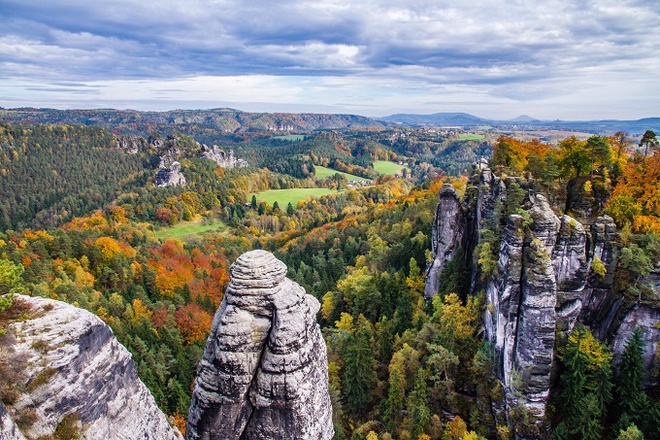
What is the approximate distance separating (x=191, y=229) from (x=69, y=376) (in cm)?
13187

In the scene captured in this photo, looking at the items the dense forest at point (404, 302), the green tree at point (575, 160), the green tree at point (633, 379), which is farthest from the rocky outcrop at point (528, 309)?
the green tree at point (575, 160)

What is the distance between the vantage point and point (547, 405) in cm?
2742

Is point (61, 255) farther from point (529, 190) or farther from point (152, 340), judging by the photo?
point (529, 190)

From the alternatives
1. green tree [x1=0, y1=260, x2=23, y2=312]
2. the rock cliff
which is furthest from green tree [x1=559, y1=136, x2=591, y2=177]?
green tree [x1=0, y1=260, x2=23, y2=312]

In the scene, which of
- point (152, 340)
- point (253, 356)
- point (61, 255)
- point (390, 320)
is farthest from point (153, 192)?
point (253, 356)

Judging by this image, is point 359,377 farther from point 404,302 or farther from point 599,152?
point 599,152

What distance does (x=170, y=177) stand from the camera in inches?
6609

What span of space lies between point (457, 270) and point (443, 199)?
7691 millimetres

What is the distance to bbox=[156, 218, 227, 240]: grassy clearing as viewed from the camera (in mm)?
127488

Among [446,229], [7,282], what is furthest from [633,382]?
[7,282]

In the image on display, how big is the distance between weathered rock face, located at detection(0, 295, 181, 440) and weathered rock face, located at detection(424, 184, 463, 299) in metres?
36.9

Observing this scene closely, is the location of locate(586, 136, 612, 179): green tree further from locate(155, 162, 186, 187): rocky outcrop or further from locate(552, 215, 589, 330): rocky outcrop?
locate(155, 162, 186, 187): rocky outcrop

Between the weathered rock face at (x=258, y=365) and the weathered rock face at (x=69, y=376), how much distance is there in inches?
93.1

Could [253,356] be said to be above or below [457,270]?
above
